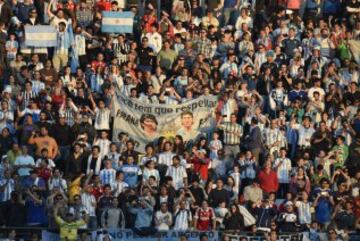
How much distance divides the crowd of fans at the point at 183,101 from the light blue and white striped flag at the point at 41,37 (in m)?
0.17

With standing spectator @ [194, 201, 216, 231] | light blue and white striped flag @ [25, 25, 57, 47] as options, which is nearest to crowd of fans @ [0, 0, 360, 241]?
standing spectator @ [194, 201, 216, 231]

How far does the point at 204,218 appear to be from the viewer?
149 feet

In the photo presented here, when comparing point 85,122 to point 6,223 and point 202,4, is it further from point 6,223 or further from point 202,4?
point 202,4

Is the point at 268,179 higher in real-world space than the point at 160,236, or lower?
higher

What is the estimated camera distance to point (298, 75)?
50.7m

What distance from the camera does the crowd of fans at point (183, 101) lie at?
1797 inches

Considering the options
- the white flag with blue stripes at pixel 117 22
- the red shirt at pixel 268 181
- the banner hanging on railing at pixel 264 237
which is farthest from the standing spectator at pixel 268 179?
the white flag with blue stripes at pixel 117 22

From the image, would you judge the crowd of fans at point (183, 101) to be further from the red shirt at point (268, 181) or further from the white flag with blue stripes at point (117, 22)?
the white flag with blue stripes at point (117, 22)

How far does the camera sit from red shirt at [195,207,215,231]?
45438mm

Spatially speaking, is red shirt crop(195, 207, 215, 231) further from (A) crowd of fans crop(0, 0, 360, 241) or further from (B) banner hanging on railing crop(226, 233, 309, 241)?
(B) banner hanging on railing crop(226, 233, 309, 241)

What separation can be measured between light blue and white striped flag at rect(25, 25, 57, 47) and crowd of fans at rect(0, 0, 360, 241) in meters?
0.17

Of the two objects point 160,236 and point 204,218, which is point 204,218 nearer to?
point 204,218

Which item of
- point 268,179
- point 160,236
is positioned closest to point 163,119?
point 268,179

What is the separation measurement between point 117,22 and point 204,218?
822 cm
